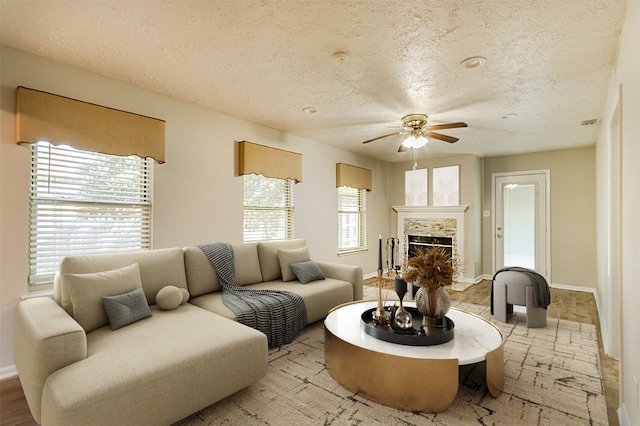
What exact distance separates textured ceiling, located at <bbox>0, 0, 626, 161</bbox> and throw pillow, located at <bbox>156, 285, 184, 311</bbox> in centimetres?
194

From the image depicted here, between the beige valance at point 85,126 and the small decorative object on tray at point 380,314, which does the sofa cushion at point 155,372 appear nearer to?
the small decorative object on tray at point 380,314

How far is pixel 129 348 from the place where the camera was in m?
1.87

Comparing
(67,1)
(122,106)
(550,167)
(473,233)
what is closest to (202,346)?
(67,1)

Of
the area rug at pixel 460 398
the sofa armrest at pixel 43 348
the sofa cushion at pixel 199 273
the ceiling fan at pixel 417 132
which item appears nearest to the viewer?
the sofa armrest at pixel 43 348

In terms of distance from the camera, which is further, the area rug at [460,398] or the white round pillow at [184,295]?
the white round pillow at [184,295]

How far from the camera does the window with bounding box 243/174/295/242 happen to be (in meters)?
4.23

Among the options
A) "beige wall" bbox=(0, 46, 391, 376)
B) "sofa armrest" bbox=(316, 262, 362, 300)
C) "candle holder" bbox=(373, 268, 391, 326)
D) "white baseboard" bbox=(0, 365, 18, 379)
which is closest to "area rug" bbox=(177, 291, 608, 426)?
"candle holder" bbox=(373, 268, 391, 326)

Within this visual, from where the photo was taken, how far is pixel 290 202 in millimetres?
4758

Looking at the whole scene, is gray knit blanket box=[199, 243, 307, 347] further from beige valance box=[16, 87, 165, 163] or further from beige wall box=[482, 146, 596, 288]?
beige wall box=[482, 146, 596, 288]

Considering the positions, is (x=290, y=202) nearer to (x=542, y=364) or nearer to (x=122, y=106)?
(x=122, y=106)

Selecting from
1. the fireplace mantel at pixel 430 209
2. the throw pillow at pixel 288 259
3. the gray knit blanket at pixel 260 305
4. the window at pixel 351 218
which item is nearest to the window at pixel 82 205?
the gray knit blanket at pixel 260 305

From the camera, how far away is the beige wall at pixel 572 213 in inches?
209

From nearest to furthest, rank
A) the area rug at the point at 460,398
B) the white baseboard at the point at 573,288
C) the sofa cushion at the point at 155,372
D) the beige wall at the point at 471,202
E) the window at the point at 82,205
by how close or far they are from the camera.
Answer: the sofa cushion at the point at 155,372
the area rug at the point at 460,398
the window at the point at 82,205
the white baseboard at the point at 573,288
the beige wall at the point at 471,202

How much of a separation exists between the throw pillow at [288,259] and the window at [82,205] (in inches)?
58.4
